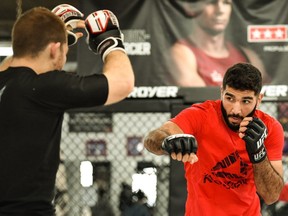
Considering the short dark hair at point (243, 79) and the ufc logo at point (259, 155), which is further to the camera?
the short dark hair at point (243, 79)

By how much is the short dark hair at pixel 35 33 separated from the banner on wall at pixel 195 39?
2738mm

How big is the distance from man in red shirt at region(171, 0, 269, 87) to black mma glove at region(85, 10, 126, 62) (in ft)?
8.43

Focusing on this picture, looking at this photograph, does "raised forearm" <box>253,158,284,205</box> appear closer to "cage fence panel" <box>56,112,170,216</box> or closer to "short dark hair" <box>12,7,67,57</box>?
"short dark hair" <box>12,7,67,57</box>

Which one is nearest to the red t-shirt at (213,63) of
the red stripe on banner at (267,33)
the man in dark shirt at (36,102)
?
the red stripe on banner at (267,33)

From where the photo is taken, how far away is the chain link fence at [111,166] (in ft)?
16.8

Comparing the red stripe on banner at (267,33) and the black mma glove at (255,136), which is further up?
the red stripe on banner at (267,33)

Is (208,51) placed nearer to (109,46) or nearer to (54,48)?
(109,46)

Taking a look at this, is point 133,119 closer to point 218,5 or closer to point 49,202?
point 218,5

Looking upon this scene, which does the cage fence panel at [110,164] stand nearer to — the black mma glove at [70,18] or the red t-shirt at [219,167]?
the red t-shirt at [219,167]

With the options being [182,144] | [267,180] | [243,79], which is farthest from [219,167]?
[182,144]

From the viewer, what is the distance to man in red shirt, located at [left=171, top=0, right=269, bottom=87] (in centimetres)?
493

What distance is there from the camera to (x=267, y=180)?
2906 millimetres

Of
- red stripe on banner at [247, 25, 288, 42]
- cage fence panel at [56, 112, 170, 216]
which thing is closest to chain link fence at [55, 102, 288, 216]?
cage fence panel at [56, 112, 170, 216]

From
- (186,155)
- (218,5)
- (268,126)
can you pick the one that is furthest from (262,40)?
(186,155)
